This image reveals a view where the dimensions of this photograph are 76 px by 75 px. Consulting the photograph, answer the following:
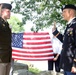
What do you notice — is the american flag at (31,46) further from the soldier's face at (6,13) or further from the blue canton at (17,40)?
the soldier's face at (6,13)

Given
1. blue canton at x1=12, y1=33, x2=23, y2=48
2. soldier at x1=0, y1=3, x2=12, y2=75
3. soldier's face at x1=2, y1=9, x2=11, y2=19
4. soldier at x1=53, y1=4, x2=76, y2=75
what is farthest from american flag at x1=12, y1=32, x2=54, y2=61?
soldier at x1=53, y1=4, x2=76, y2=75

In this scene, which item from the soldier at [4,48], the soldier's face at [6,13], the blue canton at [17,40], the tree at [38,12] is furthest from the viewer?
the tree at [38,12]

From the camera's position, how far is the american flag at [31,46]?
8727 mm

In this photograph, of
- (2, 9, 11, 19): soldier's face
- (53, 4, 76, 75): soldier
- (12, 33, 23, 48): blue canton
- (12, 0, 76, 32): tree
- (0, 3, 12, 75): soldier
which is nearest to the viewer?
(53, 4, 76, 75): soldier

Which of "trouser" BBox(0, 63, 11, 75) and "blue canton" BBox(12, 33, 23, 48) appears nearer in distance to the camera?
"trouser" BBox(0, 63, 11, 75)

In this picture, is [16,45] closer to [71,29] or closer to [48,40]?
[48,40]

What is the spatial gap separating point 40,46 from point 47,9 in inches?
284

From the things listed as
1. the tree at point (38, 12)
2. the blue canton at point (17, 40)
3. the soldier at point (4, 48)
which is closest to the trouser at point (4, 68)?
the soldier at point (4, 48)

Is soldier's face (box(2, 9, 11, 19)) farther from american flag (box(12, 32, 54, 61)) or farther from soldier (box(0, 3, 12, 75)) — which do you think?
american flag (box(12, 32, 54, 61))

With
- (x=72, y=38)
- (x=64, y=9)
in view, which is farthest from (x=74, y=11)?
(x=72, y=38)

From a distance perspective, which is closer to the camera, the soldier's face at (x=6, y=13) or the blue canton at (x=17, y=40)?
the soldier's face at (x=6, y=13)

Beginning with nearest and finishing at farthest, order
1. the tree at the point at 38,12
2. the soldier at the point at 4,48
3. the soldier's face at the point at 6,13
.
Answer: the soldier at the point at 4,48 < the soldier's face at the point at 6,13 < the tree at the point at 38,12

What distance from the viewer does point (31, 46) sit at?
881 centimetres

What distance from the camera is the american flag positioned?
8.73 metres
